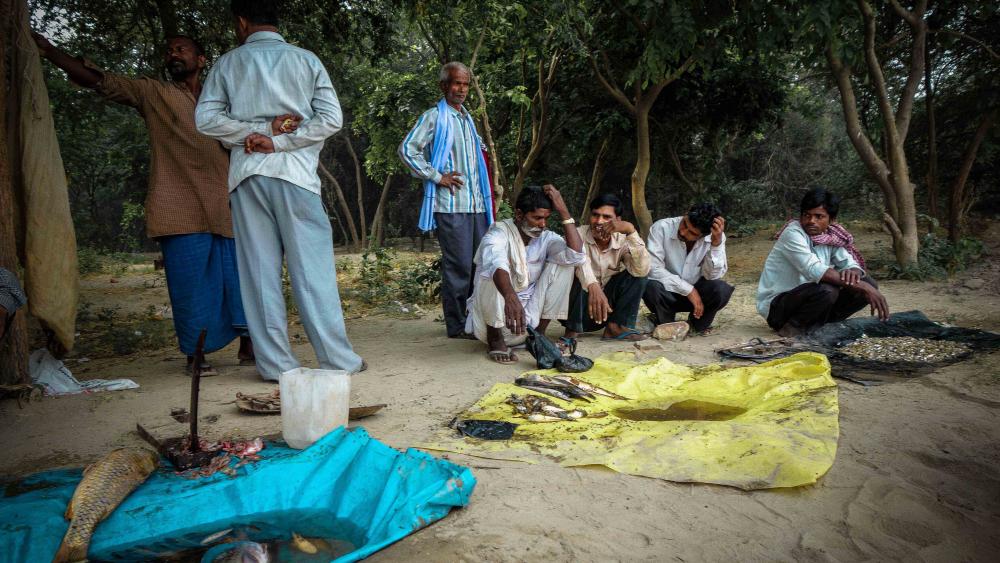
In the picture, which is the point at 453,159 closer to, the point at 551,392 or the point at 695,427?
the point at 551,392

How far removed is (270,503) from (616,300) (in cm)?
322

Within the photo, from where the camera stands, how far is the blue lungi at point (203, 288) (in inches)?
144

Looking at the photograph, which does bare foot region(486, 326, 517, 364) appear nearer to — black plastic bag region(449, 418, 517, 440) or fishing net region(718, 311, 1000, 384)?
black plastic bag region(449, 418, 517, 440)

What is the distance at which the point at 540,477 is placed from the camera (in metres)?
2.27

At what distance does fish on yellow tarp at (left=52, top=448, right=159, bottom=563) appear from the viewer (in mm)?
1771

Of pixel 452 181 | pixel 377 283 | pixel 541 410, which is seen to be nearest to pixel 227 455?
pixel 541 410

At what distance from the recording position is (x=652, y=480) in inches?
88.9

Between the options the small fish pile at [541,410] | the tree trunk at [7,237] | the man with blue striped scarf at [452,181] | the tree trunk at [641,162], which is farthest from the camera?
the tree trunk at [641,162]

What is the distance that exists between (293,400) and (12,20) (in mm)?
2401

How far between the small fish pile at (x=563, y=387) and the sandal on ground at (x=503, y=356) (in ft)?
2.03

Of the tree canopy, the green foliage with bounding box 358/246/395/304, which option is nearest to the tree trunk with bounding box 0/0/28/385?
the tree canopy

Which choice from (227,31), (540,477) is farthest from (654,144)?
(540,477)

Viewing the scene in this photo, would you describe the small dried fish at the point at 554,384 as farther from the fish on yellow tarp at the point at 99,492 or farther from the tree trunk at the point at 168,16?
the tree trunk at the point at 168,16

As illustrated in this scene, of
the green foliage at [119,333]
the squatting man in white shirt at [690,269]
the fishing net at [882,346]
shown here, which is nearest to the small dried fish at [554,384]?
the fishing net at [882,346]
